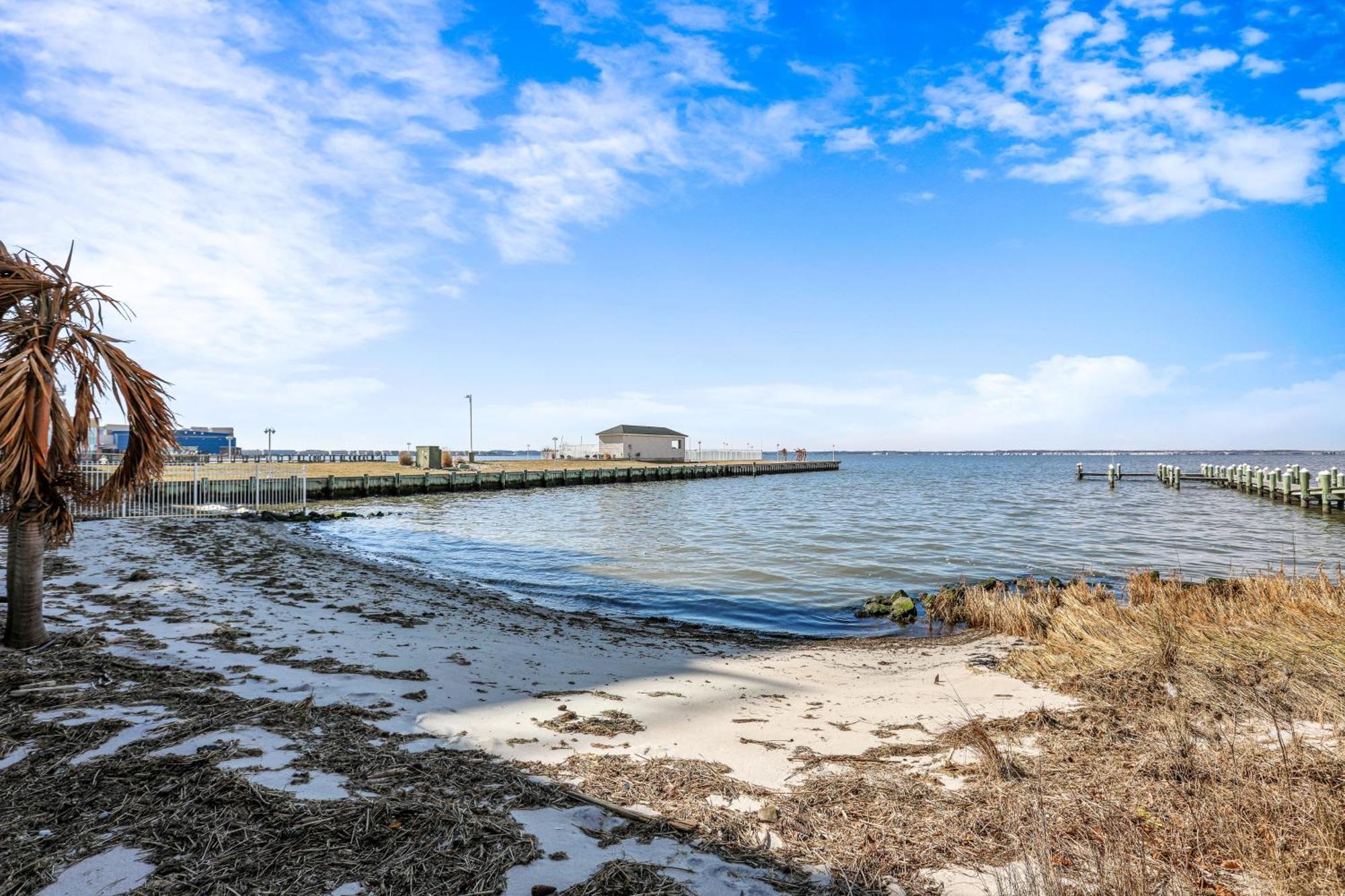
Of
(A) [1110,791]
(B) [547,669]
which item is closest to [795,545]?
(B) [547,669]

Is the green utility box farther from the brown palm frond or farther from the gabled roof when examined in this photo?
the brown palm frond

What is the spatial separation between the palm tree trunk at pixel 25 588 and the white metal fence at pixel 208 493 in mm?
14466

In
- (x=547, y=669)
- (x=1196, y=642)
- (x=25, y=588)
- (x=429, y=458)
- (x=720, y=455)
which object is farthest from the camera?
(x=720, y=455)

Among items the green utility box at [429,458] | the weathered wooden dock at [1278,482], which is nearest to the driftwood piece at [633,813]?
the weathered wooden dock at [1278,482]

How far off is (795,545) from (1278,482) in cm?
3575

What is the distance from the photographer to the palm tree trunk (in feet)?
18.4

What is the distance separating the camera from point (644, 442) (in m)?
73.4

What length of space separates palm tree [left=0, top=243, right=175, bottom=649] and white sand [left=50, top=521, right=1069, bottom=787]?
1371 millimetres

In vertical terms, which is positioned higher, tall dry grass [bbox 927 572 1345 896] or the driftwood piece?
tall dry grass [bbox 927 572 1345 896]

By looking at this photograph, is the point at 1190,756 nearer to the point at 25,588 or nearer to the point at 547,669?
the point at 547,669

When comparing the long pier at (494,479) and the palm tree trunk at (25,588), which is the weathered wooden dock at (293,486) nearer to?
the long pier at (494,479)

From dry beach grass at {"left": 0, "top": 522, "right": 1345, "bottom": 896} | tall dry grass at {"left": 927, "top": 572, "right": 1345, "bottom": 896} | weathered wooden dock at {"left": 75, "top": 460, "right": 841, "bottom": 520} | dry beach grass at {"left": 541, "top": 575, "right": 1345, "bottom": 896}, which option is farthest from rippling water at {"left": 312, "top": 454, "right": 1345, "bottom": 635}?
dry beach grass at {"left": 541, "top": 575, "right": 1345, "bottom": 896}

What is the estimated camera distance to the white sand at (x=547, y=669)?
16.7 ft

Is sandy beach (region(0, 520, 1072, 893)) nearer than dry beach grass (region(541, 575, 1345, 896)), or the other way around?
dry beach grass (region(541, 575, 1345, 896))
